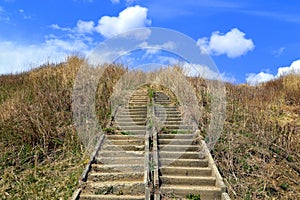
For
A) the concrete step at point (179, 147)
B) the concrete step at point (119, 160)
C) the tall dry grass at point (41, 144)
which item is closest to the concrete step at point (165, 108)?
the tall dry grass at point (41, 144)

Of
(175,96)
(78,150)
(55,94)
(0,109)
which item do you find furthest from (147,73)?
(78,150)

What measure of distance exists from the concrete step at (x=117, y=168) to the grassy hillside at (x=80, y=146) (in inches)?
15.4

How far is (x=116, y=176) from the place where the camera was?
6.75 meters

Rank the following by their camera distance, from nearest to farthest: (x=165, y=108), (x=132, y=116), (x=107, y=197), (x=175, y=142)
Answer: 1. (x=107, y=197)
2. (x=175, y=142)
3. (x=132, y=116)
4. (x=165, y=108)

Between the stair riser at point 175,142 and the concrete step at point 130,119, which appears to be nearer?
the stair riser at point 175,142

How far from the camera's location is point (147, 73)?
1811 cm

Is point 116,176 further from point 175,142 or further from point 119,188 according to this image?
point 175,142

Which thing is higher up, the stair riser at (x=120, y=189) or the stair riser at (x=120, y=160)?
the stair riser at (x=120, y=160)

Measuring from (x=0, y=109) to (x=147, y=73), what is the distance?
9362mm

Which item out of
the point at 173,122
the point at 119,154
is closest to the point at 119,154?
the point at 119,154

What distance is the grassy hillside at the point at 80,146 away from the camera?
22.4ft

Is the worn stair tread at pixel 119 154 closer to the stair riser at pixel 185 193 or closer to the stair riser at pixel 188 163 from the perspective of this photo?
the stair riser at pixel 188 163

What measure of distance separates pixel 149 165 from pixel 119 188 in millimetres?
878

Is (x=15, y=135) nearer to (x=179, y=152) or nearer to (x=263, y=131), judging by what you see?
(x=179, y=152)
